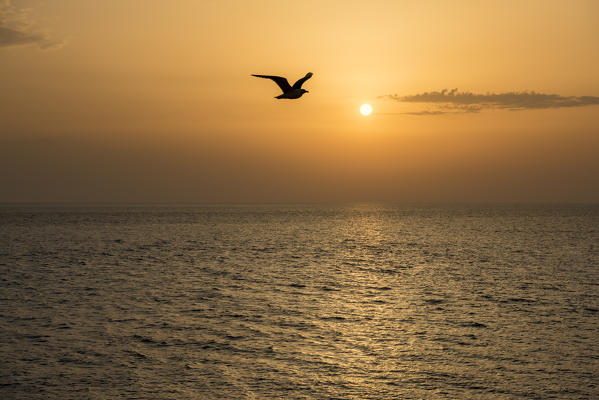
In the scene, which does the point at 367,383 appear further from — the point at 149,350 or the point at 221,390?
the point at 149,350

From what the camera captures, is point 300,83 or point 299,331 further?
point 299,331

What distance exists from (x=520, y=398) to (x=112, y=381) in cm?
1655

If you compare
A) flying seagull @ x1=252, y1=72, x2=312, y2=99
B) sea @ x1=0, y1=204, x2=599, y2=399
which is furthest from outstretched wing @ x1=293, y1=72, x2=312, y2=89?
sea @ x1=0, y1=204, x2=599, y2=399

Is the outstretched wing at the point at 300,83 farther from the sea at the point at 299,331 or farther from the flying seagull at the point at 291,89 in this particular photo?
the sea at the point at 299,331

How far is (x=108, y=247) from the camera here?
308ft

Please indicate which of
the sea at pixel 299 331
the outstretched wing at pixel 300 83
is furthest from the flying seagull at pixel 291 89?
the sea at pixel 299 331

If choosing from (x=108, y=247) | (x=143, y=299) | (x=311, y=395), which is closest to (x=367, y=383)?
(x=311, y=395)

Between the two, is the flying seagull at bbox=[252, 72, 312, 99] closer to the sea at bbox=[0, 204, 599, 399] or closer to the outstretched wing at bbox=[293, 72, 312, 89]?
the outstretched wing at bbox=[293, 72, 312, 89]

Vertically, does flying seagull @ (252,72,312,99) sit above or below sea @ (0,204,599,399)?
above

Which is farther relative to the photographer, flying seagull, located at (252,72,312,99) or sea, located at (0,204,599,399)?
flying seagull, located at (252,72,312,99)

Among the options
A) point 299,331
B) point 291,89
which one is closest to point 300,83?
point 291,89

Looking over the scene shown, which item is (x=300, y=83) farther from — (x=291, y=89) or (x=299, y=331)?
(x=299, y=331)

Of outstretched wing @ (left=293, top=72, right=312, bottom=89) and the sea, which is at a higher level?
outstretched wing @ (left=293, top=72, right=312, bottom=89)

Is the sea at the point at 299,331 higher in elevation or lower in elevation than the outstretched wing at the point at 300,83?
lower
